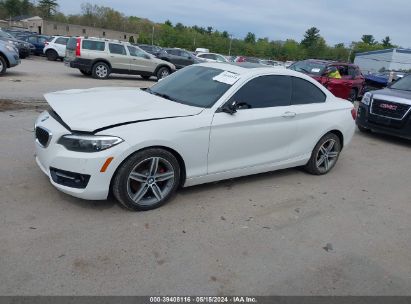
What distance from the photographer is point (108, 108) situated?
4270 mm

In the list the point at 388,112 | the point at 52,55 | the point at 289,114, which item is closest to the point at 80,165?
the point at 289,114

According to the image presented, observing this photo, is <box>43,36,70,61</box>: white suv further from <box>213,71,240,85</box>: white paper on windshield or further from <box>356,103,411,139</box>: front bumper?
<box>213,71,240,85</box>: white paper on windshield

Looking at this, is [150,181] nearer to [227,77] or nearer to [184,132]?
[184,132]

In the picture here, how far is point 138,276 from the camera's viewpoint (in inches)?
125

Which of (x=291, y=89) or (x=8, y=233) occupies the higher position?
(x=291, y=89)

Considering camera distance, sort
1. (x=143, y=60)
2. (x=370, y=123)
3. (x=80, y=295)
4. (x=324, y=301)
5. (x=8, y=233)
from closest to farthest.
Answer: (x=80, y=295) → (x=324, y=301) → (x=8, y=233) → (x=370, y=123) → (x=143, y=60)

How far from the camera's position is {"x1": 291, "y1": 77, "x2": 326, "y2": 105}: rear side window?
551cm

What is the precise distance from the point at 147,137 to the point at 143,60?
15.0 meters

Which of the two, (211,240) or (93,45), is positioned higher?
(93,45)

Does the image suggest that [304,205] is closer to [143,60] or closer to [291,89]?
[291,89]

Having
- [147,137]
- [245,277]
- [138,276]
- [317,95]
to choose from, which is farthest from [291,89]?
[138,276]

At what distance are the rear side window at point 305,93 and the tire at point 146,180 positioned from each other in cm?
214

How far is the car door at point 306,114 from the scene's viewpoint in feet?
17.9

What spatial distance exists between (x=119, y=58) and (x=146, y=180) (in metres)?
14.5
